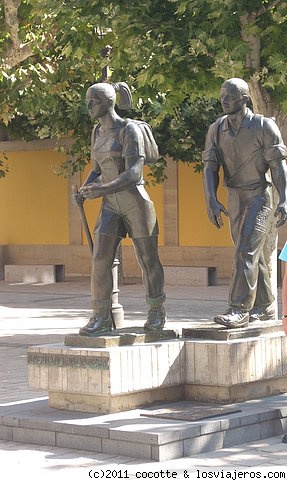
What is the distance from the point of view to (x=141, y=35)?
1480 centimetres

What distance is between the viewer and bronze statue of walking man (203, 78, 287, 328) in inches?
406

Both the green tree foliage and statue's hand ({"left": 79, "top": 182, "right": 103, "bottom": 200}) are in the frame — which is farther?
the green tree foliage

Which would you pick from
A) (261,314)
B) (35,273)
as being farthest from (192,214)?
(261,314)

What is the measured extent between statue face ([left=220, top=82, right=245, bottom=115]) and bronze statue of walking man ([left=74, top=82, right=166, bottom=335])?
71 centimetres

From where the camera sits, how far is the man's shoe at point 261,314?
10.7 meters

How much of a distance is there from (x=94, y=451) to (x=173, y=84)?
6.81 metres

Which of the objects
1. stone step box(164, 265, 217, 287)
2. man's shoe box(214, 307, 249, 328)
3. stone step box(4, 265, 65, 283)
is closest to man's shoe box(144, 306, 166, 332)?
man's shoe box(214, 307, 249, 328)

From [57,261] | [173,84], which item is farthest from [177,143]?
[173,84]

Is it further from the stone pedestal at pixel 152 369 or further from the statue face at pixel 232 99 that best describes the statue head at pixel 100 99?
the stone pedestal at pixel 152 369

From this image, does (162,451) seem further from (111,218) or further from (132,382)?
(111,218)

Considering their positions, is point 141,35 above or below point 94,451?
above

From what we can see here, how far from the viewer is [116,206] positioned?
1044 cm

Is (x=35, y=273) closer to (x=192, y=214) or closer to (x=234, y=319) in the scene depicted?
(x=192, y=214)

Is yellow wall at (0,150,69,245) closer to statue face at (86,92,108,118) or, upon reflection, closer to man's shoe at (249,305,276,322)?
man's shoe at (249,305,276,322)
